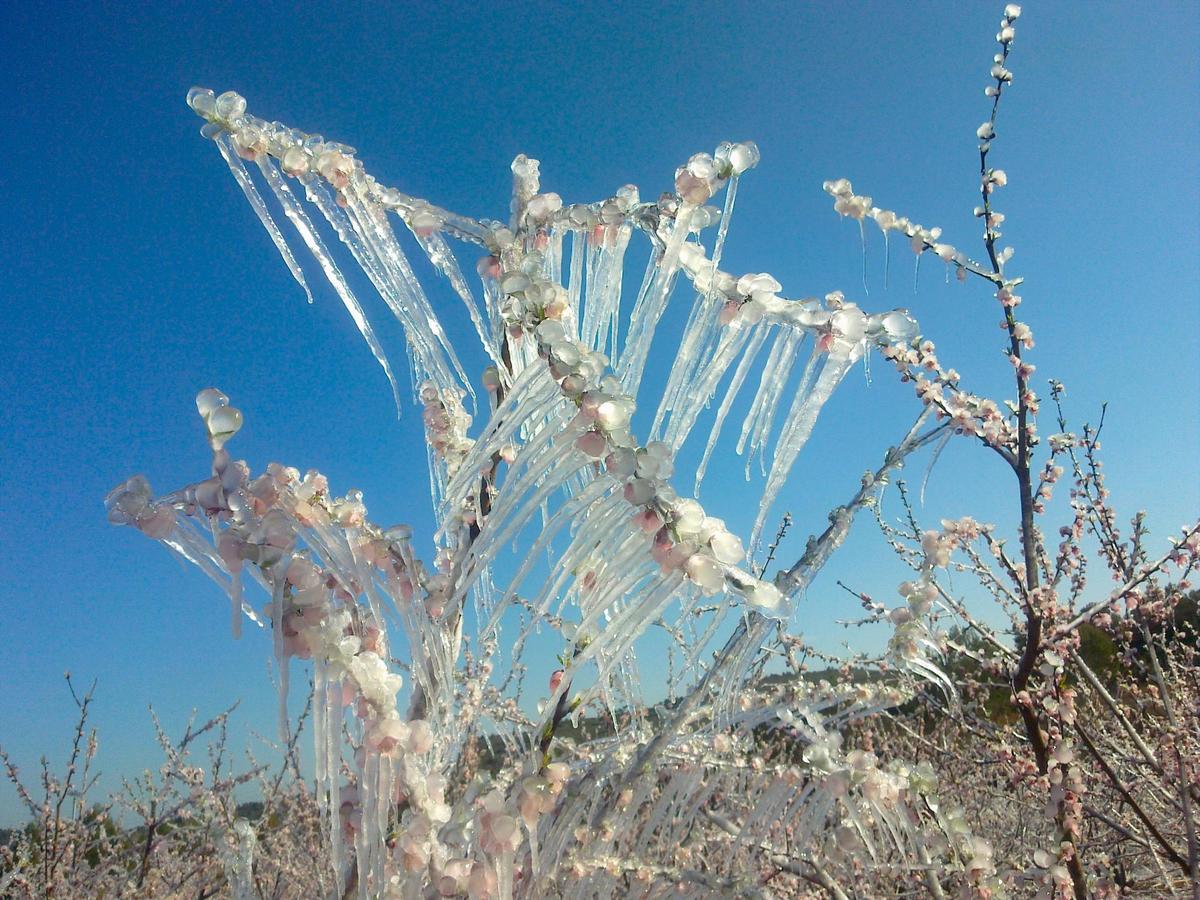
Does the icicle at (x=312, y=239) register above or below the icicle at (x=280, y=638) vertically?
above

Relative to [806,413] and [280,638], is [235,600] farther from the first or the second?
[806,413]

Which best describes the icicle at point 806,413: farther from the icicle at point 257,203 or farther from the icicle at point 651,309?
the icicle at point 257,203

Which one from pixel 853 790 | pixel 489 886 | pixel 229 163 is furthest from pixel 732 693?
pixel 229 163

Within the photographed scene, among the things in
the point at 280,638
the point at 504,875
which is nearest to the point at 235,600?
the point at 280,638

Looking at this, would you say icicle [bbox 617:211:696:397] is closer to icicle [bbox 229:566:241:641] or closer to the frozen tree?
the frozen tree

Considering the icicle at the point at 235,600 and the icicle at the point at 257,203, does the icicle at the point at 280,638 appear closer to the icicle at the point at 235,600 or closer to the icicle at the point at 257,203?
the icicle at the point at 235,600

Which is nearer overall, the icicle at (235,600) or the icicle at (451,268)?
the icicle at (235,600)

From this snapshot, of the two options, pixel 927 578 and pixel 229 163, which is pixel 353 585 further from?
pixel 927 578

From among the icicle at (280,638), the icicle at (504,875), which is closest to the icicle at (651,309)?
the icicle at (280,638)

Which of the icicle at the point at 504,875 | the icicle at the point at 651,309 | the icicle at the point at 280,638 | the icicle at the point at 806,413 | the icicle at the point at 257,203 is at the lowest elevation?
the icicle at the point at 504,875
